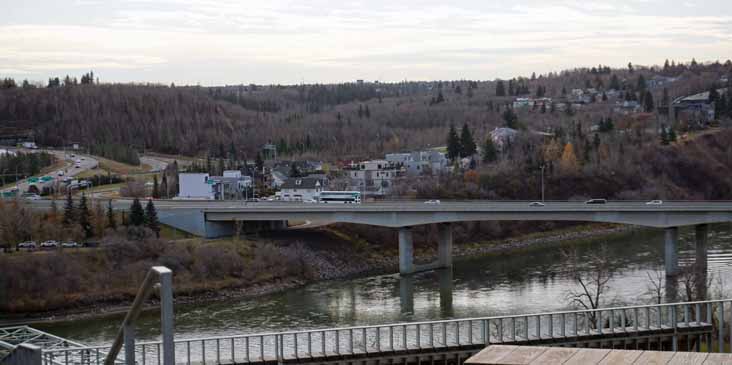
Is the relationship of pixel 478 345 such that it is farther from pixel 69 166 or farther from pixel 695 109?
pixel 695 109

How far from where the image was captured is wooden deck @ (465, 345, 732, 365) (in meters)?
8.78

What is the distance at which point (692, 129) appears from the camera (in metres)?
97.4

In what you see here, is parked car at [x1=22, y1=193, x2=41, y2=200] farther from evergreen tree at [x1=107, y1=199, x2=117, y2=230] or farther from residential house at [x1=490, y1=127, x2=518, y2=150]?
residential house at [x1=490, y1=127, x2=518, y2=150]

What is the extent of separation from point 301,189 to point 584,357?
57.5 metres

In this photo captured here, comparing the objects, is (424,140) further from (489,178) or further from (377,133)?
(489,178)

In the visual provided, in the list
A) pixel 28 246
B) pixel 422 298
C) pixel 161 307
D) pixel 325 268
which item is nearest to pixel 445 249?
pixel 325 268

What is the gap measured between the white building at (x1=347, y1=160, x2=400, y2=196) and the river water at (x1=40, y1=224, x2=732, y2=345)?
2174 cm

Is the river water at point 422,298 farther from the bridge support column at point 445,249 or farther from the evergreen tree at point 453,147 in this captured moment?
the evergreen tree at point 453,147

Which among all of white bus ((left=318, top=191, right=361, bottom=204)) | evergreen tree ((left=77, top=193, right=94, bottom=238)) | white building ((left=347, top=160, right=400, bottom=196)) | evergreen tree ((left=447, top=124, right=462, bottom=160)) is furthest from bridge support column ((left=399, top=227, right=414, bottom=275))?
evergreen tree ((left=447, top=124, right=462, bottom=160))

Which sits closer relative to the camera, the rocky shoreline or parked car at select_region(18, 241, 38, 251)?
the rocky shoreline

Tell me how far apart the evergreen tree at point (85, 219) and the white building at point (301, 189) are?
1855 cm

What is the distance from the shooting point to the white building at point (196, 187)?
210 feet

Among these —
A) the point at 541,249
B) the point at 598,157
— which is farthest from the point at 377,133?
the point at 541,249

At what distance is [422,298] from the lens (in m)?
38.7
